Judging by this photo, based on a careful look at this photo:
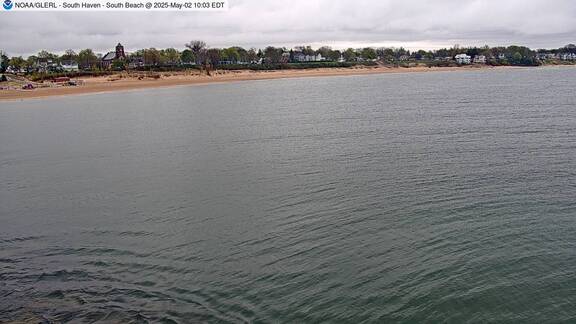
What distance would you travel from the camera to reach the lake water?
497 inches

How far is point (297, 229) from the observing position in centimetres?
1752

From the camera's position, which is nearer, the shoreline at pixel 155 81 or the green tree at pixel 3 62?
the shoreline at pixel 155 81

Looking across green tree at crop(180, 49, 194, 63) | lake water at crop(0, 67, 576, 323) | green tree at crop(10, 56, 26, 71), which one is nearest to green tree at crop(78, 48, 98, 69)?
green tree at crop(10, 56, 26, 71)

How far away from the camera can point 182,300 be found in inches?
509

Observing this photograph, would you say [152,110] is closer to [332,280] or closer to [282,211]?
[282,211]

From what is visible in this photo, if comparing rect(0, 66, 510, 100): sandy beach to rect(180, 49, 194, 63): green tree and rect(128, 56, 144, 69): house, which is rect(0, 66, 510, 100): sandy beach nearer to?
rect(180, 49, 194, 63): green tree

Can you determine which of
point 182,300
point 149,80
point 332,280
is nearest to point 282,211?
point 332,280

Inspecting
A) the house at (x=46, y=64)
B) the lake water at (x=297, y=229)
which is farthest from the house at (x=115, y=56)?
the lake water at (x=297, y=229)

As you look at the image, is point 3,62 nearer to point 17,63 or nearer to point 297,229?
point 17,63

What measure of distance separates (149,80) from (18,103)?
4387cm

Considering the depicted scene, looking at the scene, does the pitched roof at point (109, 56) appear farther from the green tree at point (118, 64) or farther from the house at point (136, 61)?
the green tree at point (118, 64)

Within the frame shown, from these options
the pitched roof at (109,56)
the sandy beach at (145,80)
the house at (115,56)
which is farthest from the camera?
the pitched roof at (109,56)

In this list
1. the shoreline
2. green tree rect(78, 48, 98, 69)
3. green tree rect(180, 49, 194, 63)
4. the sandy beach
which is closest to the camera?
the shoreline

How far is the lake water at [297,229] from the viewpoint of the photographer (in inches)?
497
